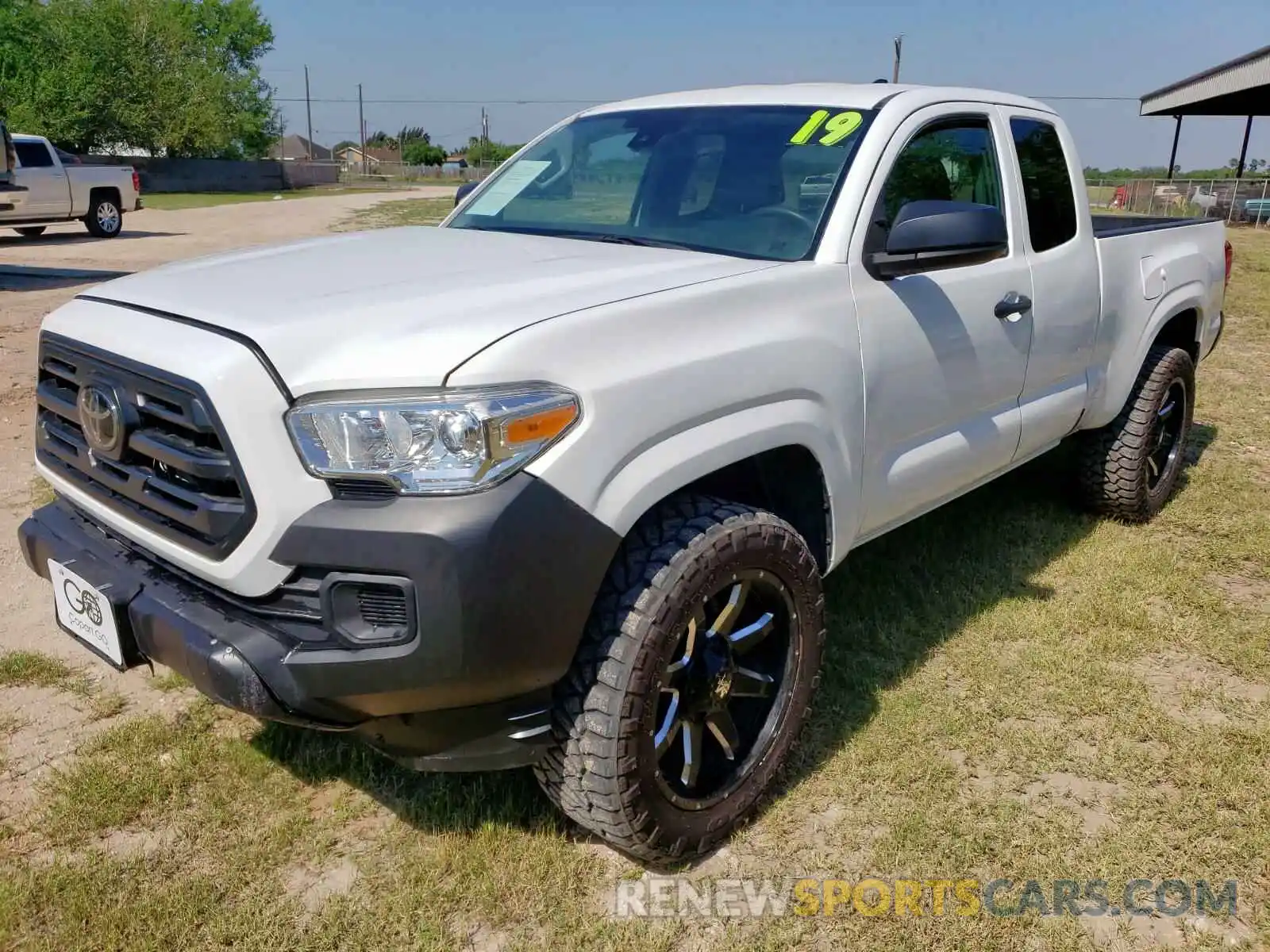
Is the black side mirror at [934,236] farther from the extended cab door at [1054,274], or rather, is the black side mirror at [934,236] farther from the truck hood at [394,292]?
the extended cab door at [1054,274]

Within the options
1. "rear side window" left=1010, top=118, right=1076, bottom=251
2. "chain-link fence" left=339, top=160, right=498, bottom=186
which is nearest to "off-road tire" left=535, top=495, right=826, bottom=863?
"rear side window" left=1010, top=118, right=1076, bottom=251

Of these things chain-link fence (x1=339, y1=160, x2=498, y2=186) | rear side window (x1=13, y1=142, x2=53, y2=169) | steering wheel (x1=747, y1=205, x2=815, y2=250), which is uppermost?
chain-link fence (x1=339, y1=160, x2=498, y2=186)

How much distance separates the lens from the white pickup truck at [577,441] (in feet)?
6.65

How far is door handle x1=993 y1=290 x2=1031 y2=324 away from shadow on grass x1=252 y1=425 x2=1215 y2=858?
1.17 metres

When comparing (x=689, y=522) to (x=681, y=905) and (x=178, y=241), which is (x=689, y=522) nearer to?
(x=681, y=905)

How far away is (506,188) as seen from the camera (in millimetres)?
3836

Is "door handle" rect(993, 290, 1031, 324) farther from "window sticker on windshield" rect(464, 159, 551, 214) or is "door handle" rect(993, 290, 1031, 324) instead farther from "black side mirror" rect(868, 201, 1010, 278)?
"window sticker on windshield" rect(464, 159, 551, 214)

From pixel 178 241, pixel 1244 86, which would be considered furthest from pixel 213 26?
pixel 1244 86

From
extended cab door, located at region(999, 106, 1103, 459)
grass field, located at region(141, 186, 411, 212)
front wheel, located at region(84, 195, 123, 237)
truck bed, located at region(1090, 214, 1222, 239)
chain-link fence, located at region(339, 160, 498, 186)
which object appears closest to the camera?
extended cab door, located at region(999, 106, 1103, 459)

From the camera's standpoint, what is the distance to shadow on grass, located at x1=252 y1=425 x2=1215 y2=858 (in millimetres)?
2807

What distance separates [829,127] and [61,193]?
734 inches

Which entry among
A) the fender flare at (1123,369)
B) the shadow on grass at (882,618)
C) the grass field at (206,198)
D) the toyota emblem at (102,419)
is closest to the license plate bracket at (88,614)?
the toyota emblem at (102,419)

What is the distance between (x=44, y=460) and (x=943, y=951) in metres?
2.58

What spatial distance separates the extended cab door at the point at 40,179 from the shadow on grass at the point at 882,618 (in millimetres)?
17689
